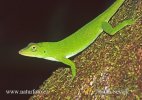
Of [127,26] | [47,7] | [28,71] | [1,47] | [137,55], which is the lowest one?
[137,55]

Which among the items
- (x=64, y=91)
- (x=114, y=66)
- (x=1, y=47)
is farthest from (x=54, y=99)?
(x=1, y=47)

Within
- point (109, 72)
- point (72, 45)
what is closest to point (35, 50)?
point (72, 45)

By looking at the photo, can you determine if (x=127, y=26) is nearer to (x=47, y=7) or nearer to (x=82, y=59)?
(x=82, y=59)

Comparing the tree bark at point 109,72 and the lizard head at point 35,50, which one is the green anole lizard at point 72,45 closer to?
the lizard head at point 35,50

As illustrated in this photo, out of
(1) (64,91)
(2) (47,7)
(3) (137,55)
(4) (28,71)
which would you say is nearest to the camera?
(3) (137,55)

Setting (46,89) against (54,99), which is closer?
(54,99)

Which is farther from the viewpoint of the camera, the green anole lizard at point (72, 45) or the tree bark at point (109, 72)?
the green anole lizard at point (72, 45)

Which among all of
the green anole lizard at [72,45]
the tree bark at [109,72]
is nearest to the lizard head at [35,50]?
the green anole lizard at [72,45]

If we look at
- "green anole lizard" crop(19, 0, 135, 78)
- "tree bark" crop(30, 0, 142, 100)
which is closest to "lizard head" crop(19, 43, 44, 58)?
"green anole lizard" crop(19, 0, 135, 78)

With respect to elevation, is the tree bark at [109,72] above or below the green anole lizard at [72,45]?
below

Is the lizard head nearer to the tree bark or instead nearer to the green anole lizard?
the green anole lizard
